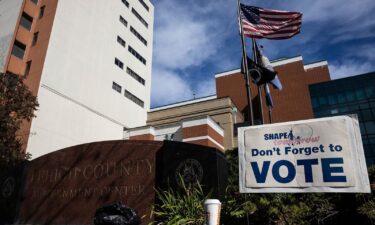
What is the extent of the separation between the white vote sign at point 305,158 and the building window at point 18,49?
2893 centimetres

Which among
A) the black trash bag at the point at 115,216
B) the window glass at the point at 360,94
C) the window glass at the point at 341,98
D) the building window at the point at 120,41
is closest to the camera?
the black trash bag at the point at 115,216

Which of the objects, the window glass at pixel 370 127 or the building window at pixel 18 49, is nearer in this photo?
the building window at pixel 18 49

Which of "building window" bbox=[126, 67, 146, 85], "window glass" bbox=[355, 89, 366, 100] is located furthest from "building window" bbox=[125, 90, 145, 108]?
"window glass" bbox=[355, 89, 366, 100]

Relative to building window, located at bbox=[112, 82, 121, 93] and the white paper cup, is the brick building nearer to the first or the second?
building window, located at bbox=[112, 82, 121, 93]

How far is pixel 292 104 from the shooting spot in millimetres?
42781

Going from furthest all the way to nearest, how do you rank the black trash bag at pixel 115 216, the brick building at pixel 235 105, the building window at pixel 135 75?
the building window at pixel 135 75 → the brick building at pixel 235 105 → the black trash bag at pixel 115 216

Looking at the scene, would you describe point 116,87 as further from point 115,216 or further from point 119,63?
point 115,216

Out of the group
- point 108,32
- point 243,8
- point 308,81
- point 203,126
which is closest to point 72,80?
point 108,32

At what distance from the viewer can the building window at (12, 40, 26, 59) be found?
28050 millimetres

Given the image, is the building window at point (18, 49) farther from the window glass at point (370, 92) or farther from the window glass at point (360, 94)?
the window glass at point (370, 92)

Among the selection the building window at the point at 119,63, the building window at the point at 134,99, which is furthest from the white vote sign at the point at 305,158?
the building window at the point at 119,63

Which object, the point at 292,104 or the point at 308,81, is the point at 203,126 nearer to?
the point at 292,104

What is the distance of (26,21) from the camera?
2988cm

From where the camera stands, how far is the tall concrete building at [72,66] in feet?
85.8
